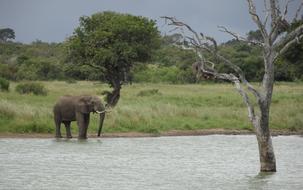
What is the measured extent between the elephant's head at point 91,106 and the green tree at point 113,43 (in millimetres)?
11653

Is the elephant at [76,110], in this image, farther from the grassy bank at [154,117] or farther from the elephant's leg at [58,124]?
the grassy bank at [154,117]

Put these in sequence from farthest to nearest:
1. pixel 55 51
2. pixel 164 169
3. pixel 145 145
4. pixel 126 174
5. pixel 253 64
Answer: pixel 55 51 < pixel 253 64 < pixel 145 145 < pixel 164 169 < pixel 126 174

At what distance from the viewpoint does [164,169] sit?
66.5ft

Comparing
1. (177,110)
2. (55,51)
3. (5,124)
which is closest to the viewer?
(5,124)

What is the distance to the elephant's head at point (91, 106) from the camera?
92.0 ft

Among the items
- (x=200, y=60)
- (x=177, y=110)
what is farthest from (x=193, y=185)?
(x=177, y=110)

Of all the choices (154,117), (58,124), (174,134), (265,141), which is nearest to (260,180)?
(265,141)

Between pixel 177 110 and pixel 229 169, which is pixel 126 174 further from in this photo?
pixel 177 110

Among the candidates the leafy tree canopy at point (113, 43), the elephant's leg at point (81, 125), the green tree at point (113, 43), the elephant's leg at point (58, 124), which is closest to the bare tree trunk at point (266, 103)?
the elephant's leg at point (81, 125)

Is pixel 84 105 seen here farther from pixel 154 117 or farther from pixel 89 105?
pixel 154 117

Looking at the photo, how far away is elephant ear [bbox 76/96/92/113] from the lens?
27969 mm

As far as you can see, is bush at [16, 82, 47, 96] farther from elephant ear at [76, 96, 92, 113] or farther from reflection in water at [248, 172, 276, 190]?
reflection in water at [248, 172, 276, 190]

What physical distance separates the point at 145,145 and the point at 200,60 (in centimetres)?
769

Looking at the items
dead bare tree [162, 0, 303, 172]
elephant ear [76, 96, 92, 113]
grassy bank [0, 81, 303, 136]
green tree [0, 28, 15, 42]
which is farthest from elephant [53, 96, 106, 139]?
green tree [0, 28, 15, 42]
